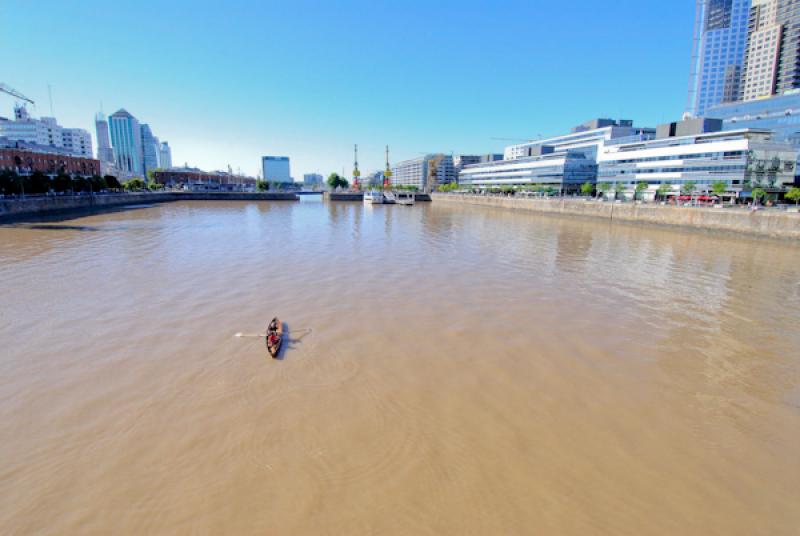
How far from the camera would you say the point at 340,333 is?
35.4 feet

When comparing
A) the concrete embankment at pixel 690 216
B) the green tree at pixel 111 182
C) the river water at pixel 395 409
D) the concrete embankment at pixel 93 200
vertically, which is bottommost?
Answer: the river water at pixel 395 409

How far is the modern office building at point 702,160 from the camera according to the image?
5994 centimetres

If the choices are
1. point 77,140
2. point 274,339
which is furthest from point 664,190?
point 77,140

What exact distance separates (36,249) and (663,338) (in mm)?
31538

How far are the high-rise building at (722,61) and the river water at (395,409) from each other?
174 meters

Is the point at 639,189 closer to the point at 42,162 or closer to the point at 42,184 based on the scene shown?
the point at 42,184

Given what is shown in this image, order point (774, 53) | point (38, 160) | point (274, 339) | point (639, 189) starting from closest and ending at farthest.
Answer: point (274, 339) → point (639, 189) → point (38, 160) → point (774, 53)

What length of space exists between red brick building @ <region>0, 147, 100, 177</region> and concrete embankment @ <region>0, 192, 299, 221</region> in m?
9.03

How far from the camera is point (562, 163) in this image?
4058 inches

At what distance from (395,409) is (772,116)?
102 m

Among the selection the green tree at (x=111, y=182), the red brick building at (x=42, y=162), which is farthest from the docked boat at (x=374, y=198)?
the red brick building at (x=42, y=162)

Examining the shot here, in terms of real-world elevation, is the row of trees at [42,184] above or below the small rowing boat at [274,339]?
above

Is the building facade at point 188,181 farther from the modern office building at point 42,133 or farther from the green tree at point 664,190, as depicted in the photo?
the green tree at point 664,190

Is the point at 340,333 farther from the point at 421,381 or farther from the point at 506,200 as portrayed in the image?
the point at 506,200
